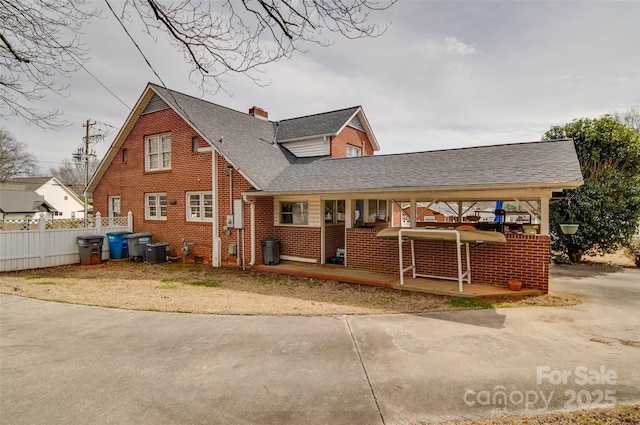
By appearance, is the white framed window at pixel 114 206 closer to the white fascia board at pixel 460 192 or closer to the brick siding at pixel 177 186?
the brick siding at pixel 177 186

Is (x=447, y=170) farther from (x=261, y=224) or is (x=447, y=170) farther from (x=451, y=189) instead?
(x=261, y=224)

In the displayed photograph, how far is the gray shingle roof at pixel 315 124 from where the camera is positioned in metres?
15.8

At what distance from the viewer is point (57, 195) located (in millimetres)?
54594

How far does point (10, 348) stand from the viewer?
5.27 metres

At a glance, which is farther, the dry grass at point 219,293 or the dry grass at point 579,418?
the dry grass at point 219,293

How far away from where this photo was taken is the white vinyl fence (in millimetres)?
11273

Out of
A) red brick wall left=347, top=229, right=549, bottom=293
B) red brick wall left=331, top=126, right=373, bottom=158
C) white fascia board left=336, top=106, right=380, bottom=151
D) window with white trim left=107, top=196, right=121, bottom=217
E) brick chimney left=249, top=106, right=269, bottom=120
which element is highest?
brick chimney left=249, top=106, right=269, bottom=120

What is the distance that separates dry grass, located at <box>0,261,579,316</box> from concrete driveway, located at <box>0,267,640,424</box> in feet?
1.64

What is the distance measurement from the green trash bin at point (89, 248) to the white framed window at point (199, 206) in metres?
3.67

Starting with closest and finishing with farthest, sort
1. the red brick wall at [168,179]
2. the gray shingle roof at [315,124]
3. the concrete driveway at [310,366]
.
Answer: the concrete driveway at [310,366] < the red brick wall at [168,179] < the gray shingle roof at [315,124]

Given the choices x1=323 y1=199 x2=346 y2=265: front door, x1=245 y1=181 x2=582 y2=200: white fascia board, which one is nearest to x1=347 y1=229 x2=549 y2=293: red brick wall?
x1=245 y1=181 x2=582 y2=200: white fascia board

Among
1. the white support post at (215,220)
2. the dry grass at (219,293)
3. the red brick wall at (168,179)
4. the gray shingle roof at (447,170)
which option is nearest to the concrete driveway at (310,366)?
the dry grass at (219,293)

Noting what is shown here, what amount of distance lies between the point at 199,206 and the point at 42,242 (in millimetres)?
5680

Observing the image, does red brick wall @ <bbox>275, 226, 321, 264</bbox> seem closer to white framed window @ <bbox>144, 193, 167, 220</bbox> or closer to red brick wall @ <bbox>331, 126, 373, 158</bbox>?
red brick wall @ <bbox>331, 126, 373, 158</bbox>
